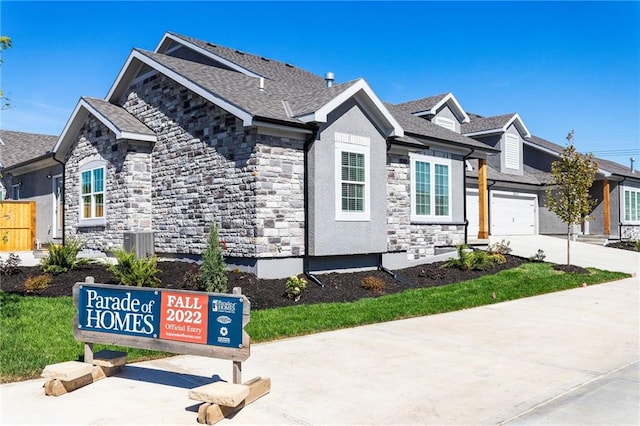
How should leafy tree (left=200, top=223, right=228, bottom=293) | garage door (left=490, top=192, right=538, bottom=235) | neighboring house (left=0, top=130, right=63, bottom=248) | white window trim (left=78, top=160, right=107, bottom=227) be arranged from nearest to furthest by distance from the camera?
leafy tree (left=200, top=223, right=228, bottom=293), white window trim (left=78, top=160, right=107, bottom=227), neighboring house (left=0, top=130, right=63, bottom=248), garage door (left=490, top=192, right=538, bottom=235)

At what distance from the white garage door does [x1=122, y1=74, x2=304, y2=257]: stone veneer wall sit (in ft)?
39.3

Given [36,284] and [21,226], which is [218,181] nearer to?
[36,284]

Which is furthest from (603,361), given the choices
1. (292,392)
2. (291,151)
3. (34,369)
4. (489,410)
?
(291,151)

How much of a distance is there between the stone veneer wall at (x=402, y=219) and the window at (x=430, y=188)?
445mm

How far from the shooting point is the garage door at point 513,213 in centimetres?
2697

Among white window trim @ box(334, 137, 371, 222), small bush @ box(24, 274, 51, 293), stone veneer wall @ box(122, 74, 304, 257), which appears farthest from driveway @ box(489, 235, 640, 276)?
small bush @ box(24, 274, 51, 293)

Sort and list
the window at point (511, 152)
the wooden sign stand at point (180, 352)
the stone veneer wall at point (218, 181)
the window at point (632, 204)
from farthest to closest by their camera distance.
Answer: the window at point (632, 204) → the window at point (511, 152) → the stone veneer wall at point (218, 181) → the wooden sign stand at point (180, 352)

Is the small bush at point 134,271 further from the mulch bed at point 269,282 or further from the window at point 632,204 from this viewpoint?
the window at point 632,204

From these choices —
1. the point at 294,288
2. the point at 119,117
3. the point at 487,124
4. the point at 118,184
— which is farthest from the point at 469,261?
the point at 487,124

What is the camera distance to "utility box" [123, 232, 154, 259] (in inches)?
634

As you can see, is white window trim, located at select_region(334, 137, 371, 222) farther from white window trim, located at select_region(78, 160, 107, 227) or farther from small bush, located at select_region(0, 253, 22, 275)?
small bush, located at select_region(0, 253, 22, 275)

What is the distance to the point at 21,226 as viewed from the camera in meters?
20.6

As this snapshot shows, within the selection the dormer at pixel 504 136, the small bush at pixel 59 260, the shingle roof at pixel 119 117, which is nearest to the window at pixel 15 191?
the shingle roof at pixel 119 117

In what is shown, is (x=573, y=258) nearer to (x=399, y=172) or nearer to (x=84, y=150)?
(x=399, y=172)
